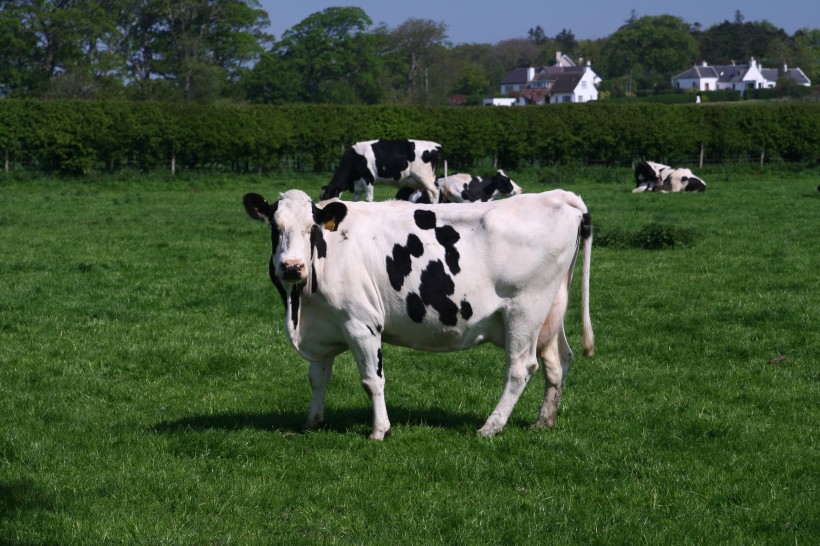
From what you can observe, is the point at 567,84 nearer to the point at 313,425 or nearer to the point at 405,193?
the point at 405,193

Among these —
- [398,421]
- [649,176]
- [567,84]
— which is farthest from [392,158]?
[567,84]

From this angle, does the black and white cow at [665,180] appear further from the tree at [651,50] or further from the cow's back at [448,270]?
the tree at [651,50]

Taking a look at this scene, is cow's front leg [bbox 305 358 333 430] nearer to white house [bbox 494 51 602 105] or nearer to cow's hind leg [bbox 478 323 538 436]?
cow's hind leg [bbox 478 323 538 436]

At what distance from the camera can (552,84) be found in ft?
525

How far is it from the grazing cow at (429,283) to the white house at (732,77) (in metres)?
154

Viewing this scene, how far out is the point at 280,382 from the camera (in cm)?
977

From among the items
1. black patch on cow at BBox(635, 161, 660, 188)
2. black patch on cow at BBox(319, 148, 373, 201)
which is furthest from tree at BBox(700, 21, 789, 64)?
black patch on cow at BBox(319, 148, 373, 201)

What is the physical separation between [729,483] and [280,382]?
454 centimetres

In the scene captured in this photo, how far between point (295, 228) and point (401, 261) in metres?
0.89

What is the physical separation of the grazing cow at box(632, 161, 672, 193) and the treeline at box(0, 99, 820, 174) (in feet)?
26.9

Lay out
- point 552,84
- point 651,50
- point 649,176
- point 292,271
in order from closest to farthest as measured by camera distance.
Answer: point 292,271 → point 649,176 → point 552,84 → point 651,50

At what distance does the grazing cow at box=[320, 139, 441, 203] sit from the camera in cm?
2417

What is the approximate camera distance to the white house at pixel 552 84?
14541 centimetres

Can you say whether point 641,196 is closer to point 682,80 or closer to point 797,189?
point 797,189
